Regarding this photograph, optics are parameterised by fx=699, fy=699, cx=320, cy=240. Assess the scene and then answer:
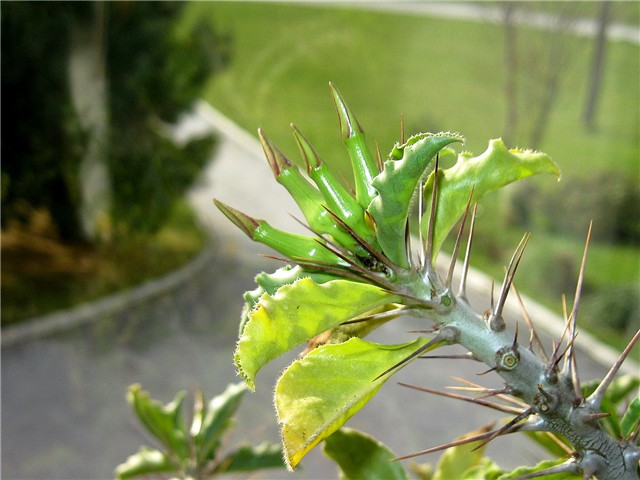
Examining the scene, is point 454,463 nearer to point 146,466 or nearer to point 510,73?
point 146,466

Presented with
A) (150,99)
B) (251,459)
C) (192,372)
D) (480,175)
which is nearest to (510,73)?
(150,99)

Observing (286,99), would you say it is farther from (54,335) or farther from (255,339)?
(255,339)

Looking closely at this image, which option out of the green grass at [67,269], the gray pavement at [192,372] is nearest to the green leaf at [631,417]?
the gray pavement at [192,372]

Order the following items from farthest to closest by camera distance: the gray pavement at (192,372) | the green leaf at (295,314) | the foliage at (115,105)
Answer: the foliage at (115,105), the gray pavement at (192,372), the green leaf at (295,314)

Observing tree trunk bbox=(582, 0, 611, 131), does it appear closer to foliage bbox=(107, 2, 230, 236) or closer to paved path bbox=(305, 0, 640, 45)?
paved path bbox=(305, 0, 640, 45)

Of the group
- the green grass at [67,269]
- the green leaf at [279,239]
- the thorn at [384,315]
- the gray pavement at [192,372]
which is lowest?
the thorn at [384,315]

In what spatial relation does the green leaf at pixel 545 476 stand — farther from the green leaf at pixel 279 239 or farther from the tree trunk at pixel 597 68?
the tree trunk at pixel 597 68

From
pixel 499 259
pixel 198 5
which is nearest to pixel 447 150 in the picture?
pixel 499 259

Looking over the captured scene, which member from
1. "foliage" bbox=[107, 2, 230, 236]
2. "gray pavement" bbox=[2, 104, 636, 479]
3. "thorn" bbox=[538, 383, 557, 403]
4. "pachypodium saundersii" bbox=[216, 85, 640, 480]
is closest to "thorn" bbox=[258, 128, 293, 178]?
"pachypodium saundersii" bbox=[216, 85, 640, 480]
